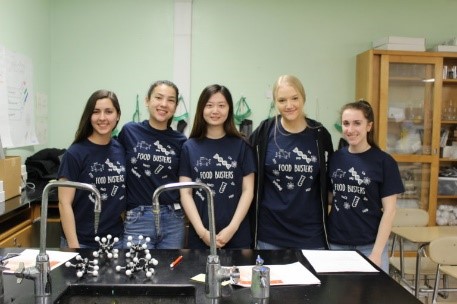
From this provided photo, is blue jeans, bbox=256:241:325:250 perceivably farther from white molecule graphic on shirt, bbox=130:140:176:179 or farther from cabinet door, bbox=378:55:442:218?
cabinet door, bbox=378:55:442:218

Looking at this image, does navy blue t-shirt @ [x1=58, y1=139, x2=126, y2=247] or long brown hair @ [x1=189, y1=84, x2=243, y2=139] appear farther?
long brown hair @ [x1=189, y1=84, x2=243, y2=139]

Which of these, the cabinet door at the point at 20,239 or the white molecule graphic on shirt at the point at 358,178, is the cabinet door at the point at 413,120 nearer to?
the white molecule graphic on shirt at the point at 358,178

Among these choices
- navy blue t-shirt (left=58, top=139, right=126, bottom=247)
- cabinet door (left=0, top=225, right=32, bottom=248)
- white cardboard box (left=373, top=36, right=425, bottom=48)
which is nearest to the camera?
navy blue t-shirt (left=58, top=139, right=126, bottom=247)

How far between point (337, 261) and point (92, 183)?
1102mm

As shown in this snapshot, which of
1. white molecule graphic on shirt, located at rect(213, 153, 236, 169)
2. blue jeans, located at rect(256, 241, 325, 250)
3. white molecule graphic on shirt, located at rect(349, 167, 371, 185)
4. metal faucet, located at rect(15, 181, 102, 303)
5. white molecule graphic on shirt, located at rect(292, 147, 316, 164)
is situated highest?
white molecule graphic on shirt, located at rect(292, 147, 316, 164)

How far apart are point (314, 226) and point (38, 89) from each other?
9.02ft

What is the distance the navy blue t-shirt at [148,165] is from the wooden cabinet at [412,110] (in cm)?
231

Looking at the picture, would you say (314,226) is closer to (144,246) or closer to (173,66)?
(144,246)

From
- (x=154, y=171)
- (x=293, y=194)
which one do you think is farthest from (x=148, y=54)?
(x=293, y=194)

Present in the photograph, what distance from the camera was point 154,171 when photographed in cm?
201

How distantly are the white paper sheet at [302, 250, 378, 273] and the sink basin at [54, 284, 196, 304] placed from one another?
0.47m

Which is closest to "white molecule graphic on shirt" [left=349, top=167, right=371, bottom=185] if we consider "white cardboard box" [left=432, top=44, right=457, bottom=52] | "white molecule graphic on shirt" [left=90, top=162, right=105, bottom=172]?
"white molecule graphic on shirt" [left=90, top=162, right=105, bottom=172]

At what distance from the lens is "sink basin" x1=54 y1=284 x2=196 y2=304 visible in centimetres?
126

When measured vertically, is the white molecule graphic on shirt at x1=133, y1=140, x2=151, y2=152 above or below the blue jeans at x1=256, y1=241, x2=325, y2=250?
above
